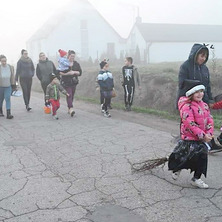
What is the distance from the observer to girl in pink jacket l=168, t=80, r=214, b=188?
3.70m

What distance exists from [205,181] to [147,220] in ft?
4.04

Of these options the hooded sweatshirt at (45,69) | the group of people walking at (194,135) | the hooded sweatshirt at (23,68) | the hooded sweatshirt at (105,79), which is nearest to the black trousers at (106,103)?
the hooded sweatshirt at (105,79)

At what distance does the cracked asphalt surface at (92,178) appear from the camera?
11.0ft

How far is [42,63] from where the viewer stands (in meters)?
9.23

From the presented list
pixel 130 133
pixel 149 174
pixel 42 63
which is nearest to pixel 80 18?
pixel 42 63

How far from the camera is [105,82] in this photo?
8.55 m

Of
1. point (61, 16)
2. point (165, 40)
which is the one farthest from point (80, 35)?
point (165, 40)

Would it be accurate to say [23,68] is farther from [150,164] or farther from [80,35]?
[80,35]

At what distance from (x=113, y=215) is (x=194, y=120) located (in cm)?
138

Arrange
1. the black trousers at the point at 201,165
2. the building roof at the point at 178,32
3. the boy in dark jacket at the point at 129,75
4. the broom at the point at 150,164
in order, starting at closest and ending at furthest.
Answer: the black trousers at the point at 201,165
the broom at the point at 150,164
the boy in dark jacket at the point at 129,75
the building roof at the point at 178,32

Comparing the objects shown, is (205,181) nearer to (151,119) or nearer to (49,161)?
(49,161)

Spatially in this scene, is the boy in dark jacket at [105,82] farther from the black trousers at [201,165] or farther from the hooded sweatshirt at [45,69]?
the black trousers at [201,165]

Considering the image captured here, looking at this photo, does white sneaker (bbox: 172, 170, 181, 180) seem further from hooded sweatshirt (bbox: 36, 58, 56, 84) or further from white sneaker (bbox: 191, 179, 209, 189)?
hooded sweatshirt (bbox: 36, 58, 56, 84)

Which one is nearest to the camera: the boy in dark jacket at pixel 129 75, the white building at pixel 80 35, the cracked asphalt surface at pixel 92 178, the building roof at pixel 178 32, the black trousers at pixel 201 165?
the cracked asphalt surface at pixel 92 178
